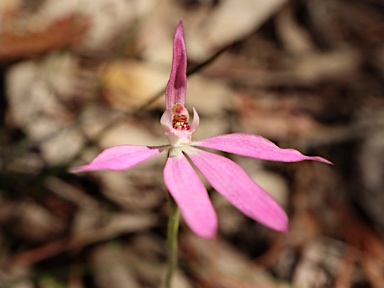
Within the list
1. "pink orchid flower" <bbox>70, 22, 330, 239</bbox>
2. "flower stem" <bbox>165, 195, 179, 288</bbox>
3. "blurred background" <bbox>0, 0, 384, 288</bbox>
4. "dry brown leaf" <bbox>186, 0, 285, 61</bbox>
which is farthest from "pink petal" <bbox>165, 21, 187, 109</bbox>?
"dry brown leaf" <bbox>186, 0, 285, 61</bbox>

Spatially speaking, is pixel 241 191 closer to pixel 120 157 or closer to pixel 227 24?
pixel 120 157

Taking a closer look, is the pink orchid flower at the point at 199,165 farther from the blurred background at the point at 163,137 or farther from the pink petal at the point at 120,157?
the blurred background at the point at 163,137

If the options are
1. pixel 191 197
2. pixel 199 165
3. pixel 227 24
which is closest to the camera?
pixel 191 197

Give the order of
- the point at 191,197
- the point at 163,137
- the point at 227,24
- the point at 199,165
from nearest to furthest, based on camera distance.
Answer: the point at 191,197
the point at 199,165
the point at 163,137
the point at 227,24

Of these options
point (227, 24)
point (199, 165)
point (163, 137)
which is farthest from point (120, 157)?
point (227, 24)

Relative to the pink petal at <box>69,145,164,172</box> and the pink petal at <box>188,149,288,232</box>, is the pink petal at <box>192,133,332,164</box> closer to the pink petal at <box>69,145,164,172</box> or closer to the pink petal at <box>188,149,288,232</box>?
the pink petal at <box>188,149,288,232</box>
